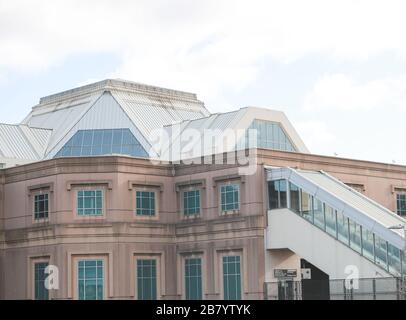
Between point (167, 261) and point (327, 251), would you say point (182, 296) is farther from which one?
point (327, 251)

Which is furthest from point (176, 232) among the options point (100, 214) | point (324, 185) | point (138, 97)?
point (138, 97)

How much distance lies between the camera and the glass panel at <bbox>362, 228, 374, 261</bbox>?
44250 millimetres

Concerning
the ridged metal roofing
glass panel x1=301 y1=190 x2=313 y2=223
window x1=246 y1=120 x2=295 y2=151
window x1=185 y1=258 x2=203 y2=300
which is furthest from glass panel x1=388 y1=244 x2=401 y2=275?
the ridged metal roofing

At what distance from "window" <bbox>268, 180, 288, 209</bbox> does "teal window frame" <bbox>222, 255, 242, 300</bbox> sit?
3.85 meters

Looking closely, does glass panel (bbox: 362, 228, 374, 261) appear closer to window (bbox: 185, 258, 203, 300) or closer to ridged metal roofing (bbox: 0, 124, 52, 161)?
window (bbox: 185, 258, 203, 300)

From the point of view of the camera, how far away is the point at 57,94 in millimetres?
69125

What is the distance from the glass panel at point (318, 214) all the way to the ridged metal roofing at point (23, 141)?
24.3m

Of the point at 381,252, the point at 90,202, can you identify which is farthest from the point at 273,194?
the point at 90,202

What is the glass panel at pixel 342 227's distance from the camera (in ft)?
149

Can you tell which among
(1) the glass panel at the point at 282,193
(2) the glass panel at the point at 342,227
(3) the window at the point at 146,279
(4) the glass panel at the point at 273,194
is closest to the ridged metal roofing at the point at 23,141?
(3) the window at the point at 146,279

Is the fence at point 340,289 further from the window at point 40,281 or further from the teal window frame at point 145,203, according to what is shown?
the window at point 40,281

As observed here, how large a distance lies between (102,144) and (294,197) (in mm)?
17417

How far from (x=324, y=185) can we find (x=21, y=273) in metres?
20.0
